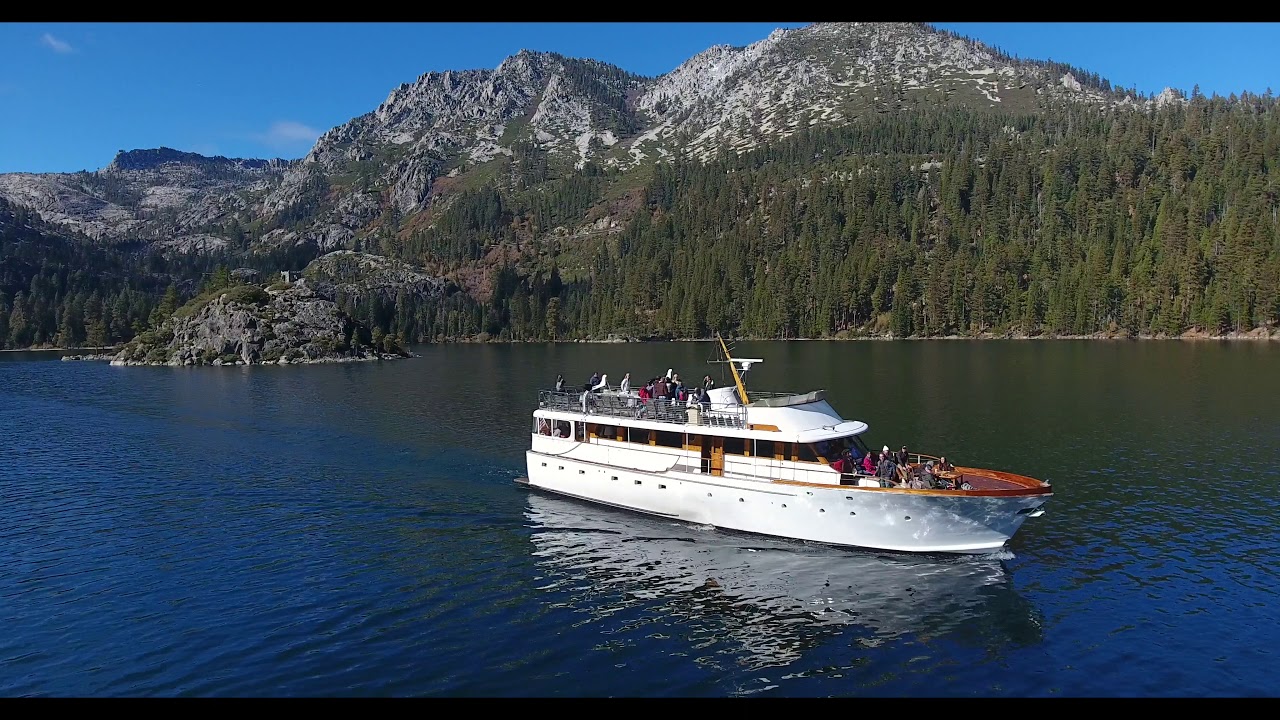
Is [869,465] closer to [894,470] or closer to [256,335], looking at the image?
[894,470]

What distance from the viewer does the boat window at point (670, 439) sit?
35938mm

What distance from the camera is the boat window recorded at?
35.9 meters

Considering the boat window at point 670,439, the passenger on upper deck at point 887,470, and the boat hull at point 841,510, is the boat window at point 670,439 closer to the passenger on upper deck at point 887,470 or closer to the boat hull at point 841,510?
the boat hull at point 841,510

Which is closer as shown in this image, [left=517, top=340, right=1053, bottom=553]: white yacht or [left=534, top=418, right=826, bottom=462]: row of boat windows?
[left=517, top=340, right=1053, bottom=553]: white yacht

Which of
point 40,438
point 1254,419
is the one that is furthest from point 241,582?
point 1254,419

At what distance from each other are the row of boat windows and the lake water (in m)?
3.69

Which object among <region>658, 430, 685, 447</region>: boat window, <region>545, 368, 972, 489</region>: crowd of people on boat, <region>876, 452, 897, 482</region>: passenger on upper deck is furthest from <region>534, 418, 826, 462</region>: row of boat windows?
<region>876, 452, 897, 482</region>: passenger on upper deck

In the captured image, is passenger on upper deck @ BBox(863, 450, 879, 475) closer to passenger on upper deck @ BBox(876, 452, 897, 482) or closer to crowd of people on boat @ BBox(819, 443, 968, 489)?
crowd of people on boat @ BBox(819, 443, 968, 489)

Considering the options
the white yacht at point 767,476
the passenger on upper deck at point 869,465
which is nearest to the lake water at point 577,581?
the white yacht at point 767,476

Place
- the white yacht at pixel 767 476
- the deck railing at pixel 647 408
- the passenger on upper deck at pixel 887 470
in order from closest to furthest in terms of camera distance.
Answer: the white yacht at pixel 767 476, the passenger on upper deck at pixel 887 470, the deck railing at pixel 647 408

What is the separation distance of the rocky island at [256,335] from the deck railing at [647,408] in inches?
4698

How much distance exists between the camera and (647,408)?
123ft

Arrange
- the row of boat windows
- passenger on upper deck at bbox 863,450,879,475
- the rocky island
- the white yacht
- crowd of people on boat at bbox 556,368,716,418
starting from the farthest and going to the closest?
the rocky island → crowd of people on boat at bbox 556,368,716,418 → the row of boat windows → passenger on upper deck at bbox 863,450,879,475 → the white yacht
